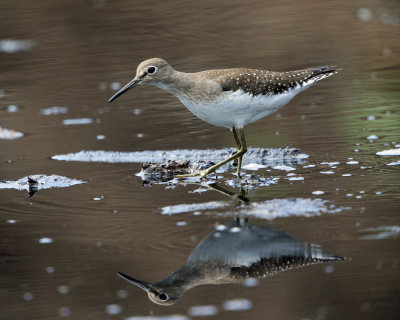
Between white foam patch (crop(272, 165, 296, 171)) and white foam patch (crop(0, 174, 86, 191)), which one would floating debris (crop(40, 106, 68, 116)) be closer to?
white foam patch (crop(0, 174, 86, 191))

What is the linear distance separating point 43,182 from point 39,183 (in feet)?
0.13

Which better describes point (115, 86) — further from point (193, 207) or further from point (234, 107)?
point (193, 207)

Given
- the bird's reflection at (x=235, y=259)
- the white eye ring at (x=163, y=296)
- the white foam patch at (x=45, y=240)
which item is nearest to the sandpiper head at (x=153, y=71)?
the white foam patch at (x=45, y=240)

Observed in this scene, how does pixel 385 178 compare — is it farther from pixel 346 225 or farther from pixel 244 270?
pixel 244 270

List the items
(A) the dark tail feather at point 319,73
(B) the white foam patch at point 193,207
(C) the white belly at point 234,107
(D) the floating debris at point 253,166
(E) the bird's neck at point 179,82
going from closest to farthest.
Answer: (B) the white foam patch at point 193,207, (C) the white belly at point 234,107, (E) the bird's neck at point 179,82, (D) the floating debris at point 253,166, (A) the dark tail feather at point 319,73

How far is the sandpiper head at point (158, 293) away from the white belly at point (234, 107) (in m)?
2.64

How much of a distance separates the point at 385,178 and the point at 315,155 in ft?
3.57

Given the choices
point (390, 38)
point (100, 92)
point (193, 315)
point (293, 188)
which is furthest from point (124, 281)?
point (390, 38)

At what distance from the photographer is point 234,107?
7.28 m

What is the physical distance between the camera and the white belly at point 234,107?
7.24 m

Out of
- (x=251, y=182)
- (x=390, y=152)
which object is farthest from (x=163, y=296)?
(x=390, y=152)

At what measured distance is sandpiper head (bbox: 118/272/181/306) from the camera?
4.69 meters

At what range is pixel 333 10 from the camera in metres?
16.0

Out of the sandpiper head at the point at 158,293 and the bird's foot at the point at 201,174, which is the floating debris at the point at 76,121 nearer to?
the bird's foot at the point at 201,174
